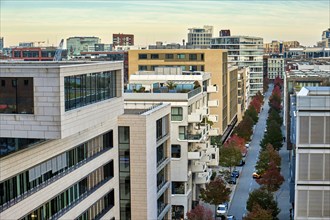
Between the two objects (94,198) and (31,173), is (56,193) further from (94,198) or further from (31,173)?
(94,198)

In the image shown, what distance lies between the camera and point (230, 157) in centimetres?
7225

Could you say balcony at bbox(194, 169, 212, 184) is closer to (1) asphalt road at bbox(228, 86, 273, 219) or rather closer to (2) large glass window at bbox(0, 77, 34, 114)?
(1) asphalt road at bbox(228, 86, 273, 219)

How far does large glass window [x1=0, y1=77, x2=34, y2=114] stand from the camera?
2628 cm

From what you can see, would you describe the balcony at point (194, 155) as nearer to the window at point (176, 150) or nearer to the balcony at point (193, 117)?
the window at point (176, 150)

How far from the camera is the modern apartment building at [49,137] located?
1009 inches

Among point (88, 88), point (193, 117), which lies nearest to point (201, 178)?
point (193, 117)

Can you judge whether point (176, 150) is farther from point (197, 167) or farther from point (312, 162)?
point (312, 162)

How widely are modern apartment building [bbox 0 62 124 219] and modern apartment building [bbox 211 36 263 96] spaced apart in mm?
129359

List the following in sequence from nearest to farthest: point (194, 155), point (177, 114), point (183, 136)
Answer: point (177, 114)
point (183, 136)
point (194, 155)

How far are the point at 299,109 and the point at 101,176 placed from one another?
14923 mm

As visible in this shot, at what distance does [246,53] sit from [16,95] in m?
142

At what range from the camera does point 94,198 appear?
34.6 metres

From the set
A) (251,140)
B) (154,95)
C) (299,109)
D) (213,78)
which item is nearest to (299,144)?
(299,109)

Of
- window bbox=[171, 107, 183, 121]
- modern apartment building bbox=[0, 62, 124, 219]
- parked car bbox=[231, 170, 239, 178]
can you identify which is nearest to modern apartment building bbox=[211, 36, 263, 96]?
parked car bbox=[231, 170, 239, 178]
